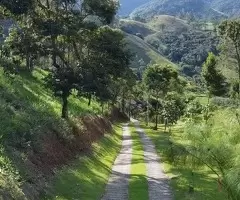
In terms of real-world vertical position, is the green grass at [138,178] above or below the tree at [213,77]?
below

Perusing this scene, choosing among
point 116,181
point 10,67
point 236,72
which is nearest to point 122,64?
point 10,67

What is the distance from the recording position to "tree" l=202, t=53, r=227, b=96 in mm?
99750

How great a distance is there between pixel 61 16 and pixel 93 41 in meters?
4.31

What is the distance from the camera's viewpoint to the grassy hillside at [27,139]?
2147 cm

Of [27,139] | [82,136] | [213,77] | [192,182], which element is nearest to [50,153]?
[27,139]

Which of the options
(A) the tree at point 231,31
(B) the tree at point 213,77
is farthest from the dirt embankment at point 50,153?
(B) the tree at point 213,77

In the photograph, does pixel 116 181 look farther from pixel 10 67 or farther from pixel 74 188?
pixel 10 67

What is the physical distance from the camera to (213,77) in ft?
328

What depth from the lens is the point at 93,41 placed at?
45656 millimetres

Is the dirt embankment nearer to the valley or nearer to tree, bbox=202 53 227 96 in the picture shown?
the valley

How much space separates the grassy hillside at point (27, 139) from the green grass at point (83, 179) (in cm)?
81

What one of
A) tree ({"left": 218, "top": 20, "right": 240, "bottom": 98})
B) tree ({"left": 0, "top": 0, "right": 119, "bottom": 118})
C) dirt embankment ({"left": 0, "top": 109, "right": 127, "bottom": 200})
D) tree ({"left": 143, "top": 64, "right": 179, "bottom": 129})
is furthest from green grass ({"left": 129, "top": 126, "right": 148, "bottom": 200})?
tree ({"left": 143, "top": 64, "right": 179, "bottom": 129})

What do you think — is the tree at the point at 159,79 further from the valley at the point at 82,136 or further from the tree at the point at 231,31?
the valley at the point at 82,136

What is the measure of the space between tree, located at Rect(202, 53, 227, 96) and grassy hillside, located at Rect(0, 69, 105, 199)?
195 feet
